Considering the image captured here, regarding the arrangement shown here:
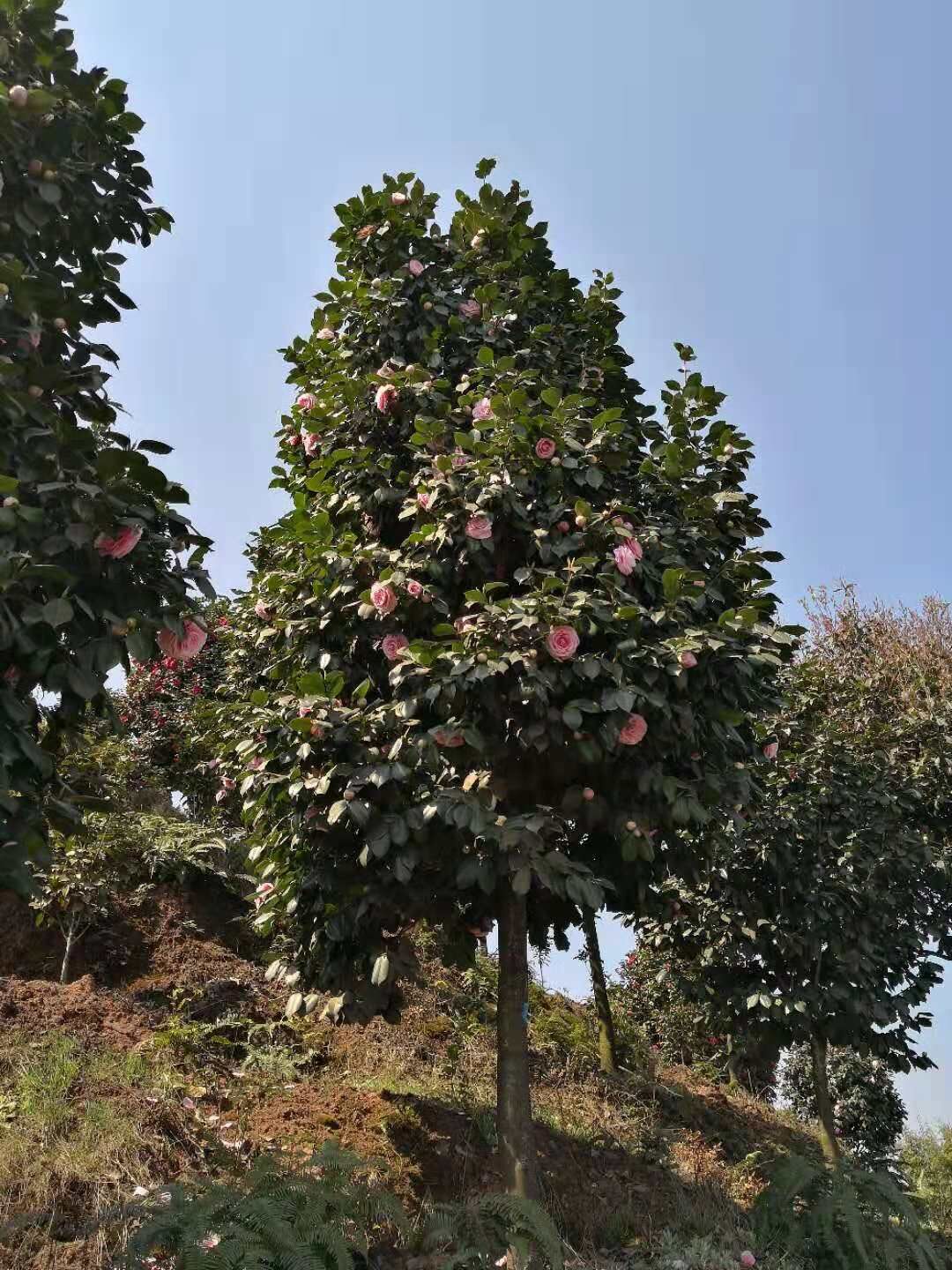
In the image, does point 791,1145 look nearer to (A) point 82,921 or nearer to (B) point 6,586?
(A) point 82,921

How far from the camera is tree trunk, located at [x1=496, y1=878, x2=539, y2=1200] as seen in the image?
16.5 ft

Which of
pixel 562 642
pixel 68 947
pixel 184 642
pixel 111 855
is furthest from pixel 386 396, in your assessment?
pixel 68 947

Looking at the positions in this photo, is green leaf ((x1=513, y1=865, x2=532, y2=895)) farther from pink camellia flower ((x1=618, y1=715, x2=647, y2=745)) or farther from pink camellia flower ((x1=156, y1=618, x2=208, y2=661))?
pink camellia flower ((x1=156, y1=618, x2=208, y2=661))

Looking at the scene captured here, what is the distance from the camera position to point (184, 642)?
12.2 feet

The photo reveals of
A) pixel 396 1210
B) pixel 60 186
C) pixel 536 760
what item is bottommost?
pixel 396 1210

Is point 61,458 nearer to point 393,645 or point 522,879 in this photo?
point 393,645

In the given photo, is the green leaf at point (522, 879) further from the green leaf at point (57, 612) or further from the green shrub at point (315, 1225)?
the green leaf at point (57, 612)

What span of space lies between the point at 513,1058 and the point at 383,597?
9.23 ft

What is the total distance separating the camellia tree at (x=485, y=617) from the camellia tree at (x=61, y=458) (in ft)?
4.62

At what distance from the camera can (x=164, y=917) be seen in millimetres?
8078

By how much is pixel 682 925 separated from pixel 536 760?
451 centimetres

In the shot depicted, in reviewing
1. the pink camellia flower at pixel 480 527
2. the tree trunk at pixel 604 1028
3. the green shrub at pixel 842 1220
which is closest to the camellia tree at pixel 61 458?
the pink camellia flower at pixel 480 527

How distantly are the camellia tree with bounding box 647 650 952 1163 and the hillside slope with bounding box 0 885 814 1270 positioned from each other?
1.29 metres

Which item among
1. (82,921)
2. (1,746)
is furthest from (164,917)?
(1,746)
